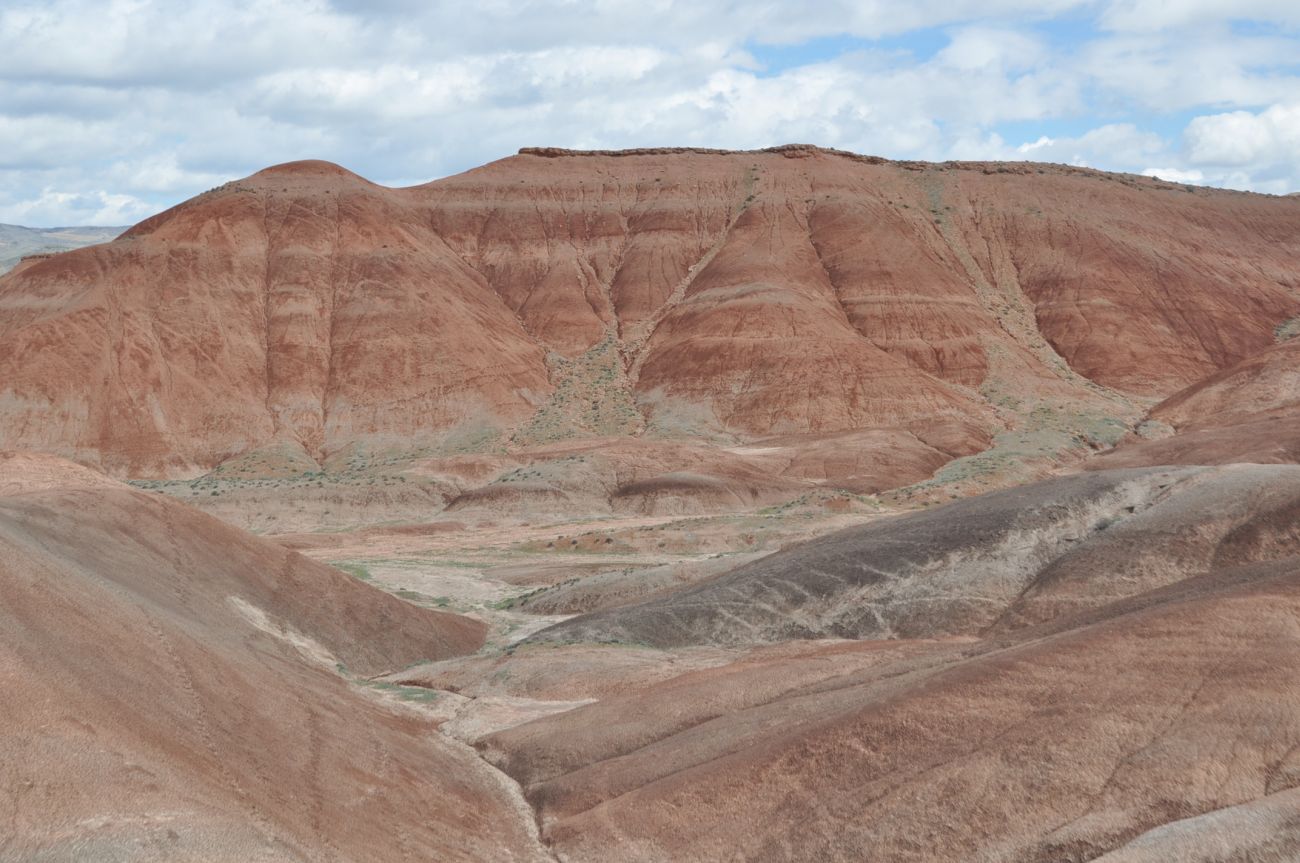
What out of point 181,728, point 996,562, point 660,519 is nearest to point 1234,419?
point 660,519

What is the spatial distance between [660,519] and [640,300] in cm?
3601

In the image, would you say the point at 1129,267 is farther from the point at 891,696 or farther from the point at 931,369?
the point at 891,696

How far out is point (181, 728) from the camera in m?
12.6

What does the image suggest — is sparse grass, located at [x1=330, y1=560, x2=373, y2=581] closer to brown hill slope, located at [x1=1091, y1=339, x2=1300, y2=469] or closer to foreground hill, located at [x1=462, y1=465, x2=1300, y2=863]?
foreground hill, located at [x1=462, y1=465, x2=1300, y2=863]

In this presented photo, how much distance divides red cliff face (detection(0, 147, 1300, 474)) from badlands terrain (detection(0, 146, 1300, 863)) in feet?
1.14

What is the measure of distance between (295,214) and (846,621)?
73.2 meters

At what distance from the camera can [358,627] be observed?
2672cm

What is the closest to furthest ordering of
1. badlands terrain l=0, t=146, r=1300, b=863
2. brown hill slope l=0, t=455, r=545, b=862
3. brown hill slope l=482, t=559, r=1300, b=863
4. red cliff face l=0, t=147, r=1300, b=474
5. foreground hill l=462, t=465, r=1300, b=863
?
brown hill slope l=0, t=455, r=545, b=862 → brown hill slope l=482, t=559, r=1300, b=863 → foreground hill l=462, t=465, r=1300, b=863 → badlands terrain l=0, t=146, r=1300, b=863 → red cliff face l=0, t=147, r=1300, b=474

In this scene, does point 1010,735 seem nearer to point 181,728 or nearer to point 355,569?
point 181,728

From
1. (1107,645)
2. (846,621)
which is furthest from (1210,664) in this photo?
(846,621)

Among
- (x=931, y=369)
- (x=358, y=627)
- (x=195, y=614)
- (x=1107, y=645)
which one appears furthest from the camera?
(x=931, y=369)

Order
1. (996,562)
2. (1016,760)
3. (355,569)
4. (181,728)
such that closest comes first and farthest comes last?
(1016,760), (181,728), (996,562), (355,569)

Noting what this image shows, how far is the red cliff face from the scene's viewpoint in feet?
245

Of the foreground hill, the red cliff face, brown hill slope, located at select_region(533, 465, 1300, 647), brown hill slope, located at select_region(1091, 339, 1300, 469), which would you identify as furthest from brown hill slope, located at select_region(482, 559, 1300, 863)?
the red cliff face
